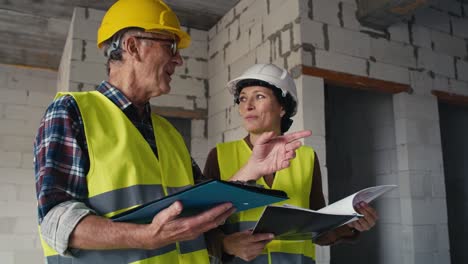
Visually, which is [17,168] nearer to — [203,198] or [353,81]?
[353,81]

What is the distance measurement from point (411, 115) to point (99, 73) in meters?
2.99

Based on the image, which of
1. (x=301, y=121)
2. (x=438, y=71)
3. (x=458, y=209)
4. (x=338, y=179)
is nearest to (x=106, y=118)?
(x=301, y=121)

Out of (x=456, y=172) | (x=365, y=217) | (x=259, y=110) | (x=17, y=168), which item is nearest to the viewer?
(x=365, y=217)

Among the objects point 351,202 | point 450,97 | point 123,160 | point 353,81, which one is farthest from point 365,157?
point 123,160

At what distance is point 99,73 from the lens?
406cm

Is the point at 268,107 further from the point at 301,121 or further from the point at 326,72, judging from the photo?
the point at 326,72

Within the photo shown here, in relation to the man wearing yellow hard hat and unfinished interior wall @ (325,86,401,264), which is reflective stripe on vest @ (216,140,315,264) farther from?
unfinished interior wall @ (325,86,401,264)

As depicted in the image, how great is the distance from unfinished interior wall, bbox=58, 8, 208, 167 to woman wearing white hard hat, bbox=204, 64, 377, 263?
247 centimetres

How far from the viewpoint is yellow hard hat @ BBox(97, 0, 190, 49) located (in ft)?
3.86

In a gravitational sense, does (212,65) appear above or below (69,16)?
below

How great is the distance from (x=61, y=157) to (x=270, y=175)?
102cm

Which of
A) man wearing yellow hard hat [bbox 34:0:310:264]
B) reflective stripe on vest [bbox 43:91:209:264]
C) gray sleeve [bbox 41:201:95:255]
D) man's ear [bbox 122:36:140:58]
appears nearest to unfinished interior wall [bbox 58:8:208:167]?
man wearing yellow hard hat [bbox 34:0:310:264]

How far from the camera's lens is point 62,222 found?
822mm

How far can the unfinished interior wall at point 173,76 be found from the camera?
401 cm
